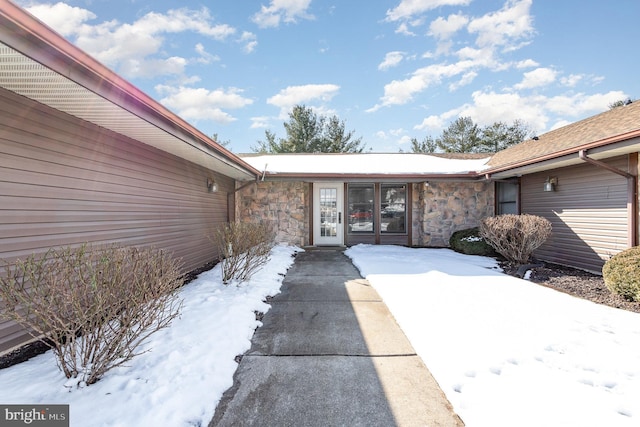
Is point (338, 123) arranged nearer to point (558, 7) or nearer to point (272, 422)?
point (558, 7)

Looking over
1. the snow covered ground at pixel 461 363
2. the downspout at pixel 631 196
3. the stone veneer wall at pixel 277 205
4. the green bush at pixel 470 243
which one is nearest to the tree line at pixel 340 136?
the stone veneer wall at pixel 277 205

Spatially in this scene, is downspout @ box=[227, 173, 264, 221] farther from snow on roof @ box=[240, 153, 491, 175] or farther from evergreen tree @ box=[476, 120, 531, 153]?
evergreen tree @ box=[476, 120, 531, 153]

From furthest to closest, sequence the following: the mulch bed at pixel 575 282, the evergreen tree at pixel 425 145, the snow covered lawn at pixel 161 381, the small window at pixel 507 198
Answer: the evergreen tree at pixel 425 145, the small window at pixel 507 198, the mulch bed at pixel 575 282, the snow covered lawn at pixel 161 381

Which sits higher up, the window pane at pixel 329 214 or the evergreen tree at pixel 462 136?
the evergreen tree at pixel 462 136

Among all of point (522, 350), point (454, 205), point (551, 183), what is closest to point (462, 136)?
point (454, 205)

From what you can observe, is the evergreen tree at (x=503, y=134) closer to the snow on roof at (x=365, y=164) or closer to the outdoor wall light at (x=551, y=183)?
the snow on roof at (x=365, y=164)

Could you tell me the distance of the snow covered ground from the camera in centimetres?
183

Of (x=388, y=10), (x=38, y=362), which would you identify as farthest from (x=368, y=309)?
(x=388, y=10)

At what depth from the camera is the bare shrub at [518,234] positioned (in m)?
5.77

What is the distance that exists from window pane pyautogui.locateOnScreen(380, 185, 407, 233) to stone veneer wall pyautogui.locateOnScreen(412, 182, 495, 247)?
781mm

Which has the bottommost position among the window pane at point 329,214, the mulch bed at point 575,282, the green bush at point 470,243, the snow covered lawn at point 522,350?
the snow covered lawn at point 522,350

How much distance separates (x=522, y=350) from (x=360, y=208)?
23.3 ft

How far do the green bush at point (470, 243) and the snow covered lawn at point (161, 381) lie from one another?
6.81 m

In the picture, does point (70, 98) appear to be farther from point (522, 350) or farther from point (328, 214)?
point (328, 214)
